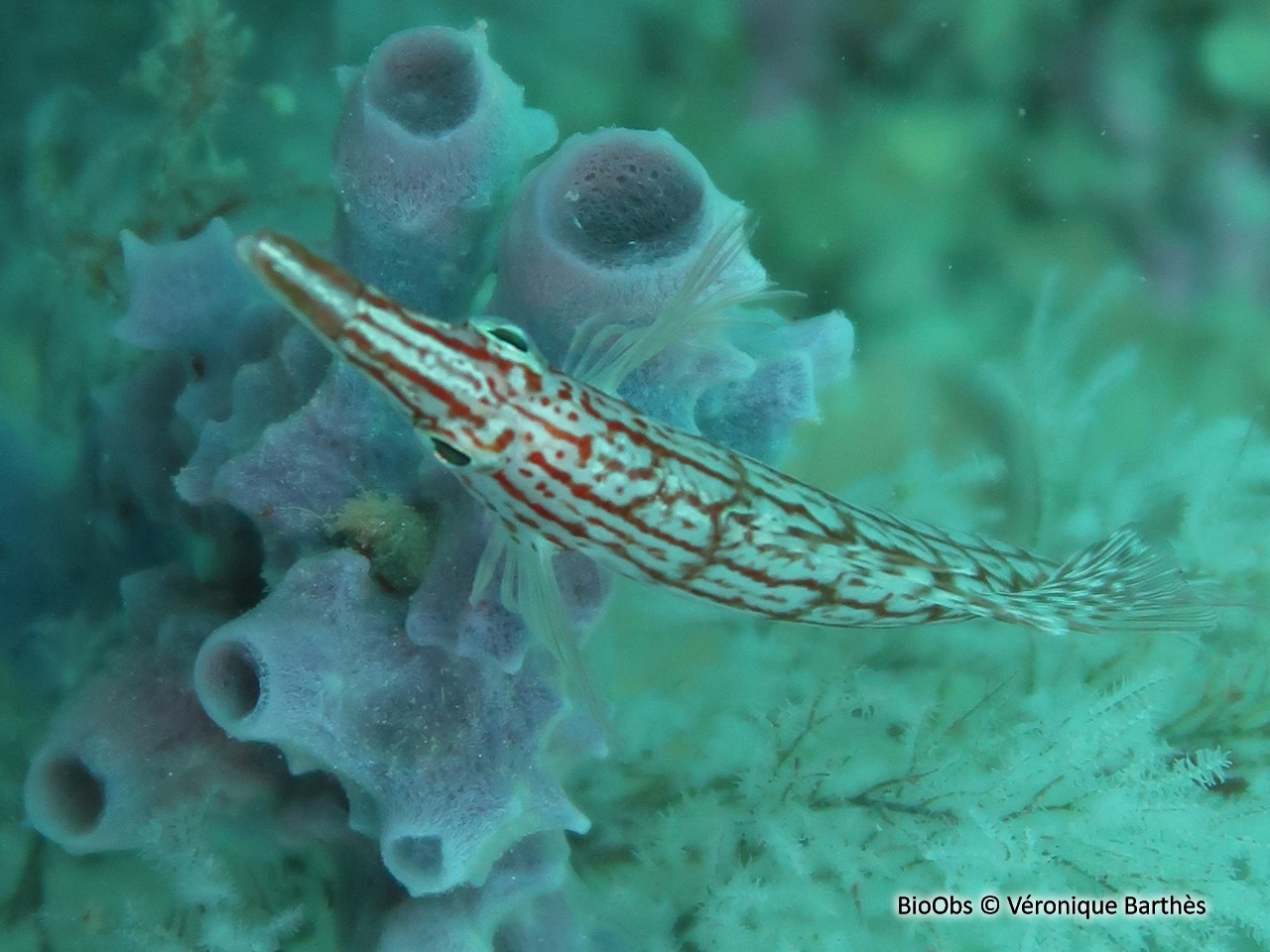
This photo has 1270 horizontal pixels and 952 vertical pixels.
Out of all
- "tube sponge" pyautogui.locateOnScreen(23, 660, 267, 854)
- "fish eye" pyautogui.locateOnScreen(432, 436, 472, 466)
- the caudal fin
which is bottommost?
"tube sponge" pyautogui.locateOnScreen(23, 660, 267, 854)

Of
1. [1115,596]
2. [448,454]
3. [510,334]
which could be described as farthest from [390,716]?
[1115,596]

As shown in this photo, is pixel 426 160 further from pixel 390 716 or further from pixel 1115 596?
pixel 1115 596

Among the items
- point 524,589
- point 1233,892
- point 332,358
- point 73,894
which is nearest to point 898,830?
point 1233,892

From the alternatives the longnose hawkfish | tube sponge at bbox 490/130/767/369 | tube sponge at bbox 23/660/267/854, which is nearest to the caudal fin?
the longnose hawkfish

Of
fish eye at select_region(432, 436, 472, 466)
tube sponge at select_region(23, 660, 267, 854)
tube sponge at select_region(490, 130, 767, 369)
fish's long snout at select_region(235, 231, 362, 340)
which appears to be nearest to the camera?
fish's long snout at select_region(235, 231, 362, 340)

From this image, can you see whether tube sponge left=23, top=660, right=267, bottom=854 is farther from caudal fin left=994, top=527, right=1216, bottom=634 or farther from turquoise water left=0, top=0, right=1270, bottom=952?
caudal fin left=994, top=527, right=1216, bottom=634

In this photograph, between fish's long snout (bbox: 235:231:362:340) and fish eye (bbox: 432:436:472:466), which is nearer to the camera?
fish's long snout (bbox: 235:231:362:340)

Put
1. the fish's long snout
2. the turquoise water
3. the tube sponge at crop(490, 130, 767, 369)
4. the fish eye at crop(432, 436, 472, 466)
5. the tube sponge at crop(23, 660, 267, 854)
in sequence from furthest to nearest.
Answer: the tube sponge at crop(23, 660, 267, 854), the turquoise water, the tube sponge at crop(490, 130, 767, 369), the fish eye at crop(432, 436, 472, 466), the fish's long snout

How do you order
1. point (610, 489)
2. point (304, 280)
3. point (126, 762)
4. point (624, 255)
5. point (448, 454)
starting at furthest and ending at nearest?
point (126, 762), point (624, 255), point (610, 489), point (448, 454), point (304, 280)

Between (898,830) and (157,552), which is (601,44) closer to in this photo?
(157,552)
